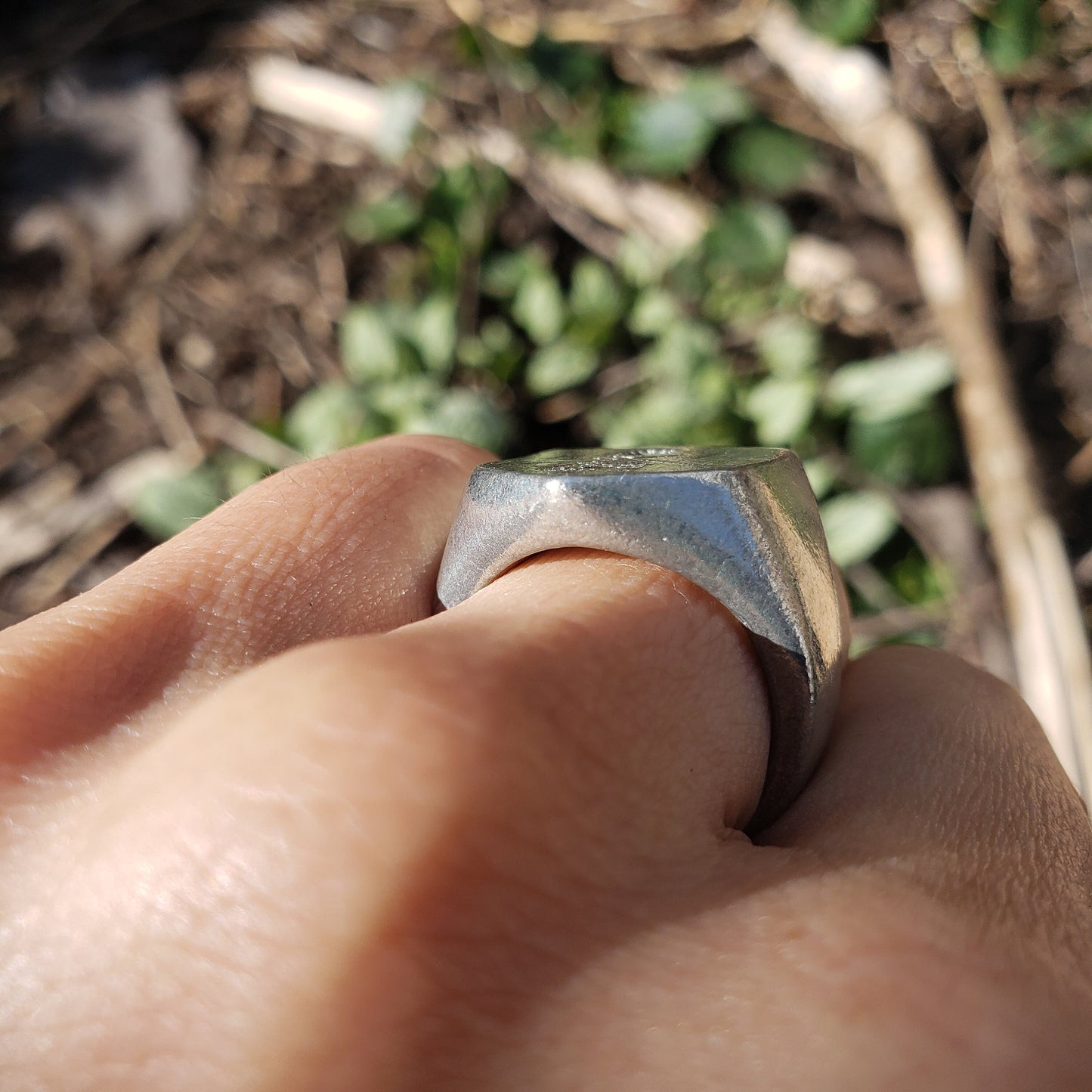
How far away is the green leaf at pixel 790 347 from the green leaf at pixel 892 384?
6 centimetres

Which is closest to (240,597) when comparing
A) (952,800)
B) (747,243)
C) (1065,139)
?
(952,800)

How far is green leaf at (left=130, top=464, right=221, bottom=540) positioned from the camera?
1.51 m

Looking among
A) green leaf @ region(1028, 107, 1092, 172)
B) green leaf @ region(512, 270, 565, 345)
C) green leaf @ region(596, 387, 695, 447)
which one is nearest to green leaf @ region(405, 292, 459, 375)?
green leaf @ region(512, 270, 565, 345)

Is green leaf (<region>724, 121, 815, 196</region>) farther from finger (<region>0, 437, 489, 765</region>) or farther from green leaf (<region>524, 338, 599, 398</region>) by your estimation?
finger (<region>0, 437, 489, 765</region>)

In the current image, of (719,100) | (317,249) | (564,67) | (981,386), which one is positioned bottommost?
(981,386)

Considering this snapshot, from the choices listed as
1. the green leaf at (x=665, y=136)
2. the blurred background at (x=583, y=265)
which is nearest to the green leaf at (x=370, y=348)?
the blurred background at (x=583, y=265)

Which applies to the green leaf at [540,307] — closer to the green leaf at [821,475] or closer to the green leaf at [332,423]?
the green leaf at [332,423]

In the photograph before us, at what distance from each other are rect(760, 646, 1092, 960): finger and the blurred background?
0.71 metres

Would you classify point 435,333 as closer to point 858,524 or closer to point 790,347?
point 790,347

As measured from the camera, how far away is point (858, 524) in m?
1.50

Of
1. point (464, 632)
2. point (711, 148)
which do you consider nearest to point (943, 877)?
Result: point (464, 632)

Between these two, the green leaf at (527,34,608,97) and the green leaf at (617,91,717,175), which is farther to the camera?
the green leaf at (527,34,608,97)

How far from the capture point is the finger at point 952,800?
514 millimetres

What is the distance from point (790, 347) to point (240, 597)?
1214 millimetres
